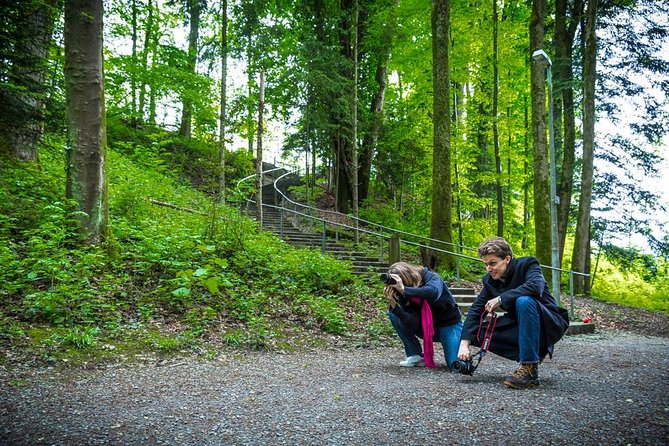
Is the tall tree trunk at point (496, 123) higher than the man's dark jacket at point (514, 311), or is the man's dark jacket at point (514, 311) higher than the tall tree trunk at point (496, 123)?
the tall tree trunk at point (496, 123)

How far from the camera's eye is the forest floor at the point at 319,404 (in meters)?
2.49

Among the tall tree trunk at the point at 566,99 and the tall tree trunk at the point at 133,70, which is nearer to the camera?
the tall tree trunk at the point at 566,99

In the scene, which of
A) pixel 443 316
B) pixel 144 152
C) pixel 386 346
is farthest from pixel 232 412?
pixel 144 152

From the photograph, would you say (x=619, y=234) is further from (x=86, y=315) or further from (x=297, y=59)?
(x=86, y=315)

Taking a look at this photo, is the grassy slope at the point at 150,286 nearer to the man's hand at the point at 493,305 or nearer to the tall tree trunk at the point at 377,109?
the man's hand at the point at 493,305

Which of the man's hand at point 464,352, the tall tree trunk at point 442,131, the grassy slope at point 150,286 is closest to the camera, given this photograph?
the man's hand at point 464,352

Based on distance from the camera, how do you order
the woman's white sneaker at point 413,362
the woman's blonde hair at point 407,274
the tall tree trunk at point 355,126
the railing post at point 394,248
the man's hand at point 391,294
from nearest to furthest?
1. the man's hand at point 391,294
2. the woman's blonde hair at point 407,274
3. the woman's white sneaker at point 413,362
4. the railing post at point 394,248
5. the tall tree trunk at point 355,126

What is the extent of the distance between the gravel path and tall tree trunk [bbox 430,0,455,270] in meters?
7.11

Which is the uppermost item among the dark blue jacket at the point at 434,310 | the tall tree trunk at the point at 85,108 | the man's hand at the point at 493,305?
the tall tree trunk at the point at 85,108

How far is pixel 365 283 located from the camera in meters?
9.70

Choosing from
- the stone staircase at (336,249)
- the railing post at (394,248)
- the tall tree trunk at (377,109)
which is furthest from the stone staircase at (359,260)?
the tall tree trunk at (377,109)

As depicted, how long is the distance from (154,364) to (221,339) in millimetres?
1117

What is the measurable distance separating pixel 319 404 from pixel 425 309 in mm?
1561

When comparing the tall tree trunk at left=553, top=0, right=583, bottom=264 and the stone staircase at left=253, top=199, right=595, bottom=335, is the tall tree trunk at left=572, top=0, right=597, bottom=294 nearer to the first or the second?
the tall tree trunk at left=553, top=0, right=583, bottom=264
